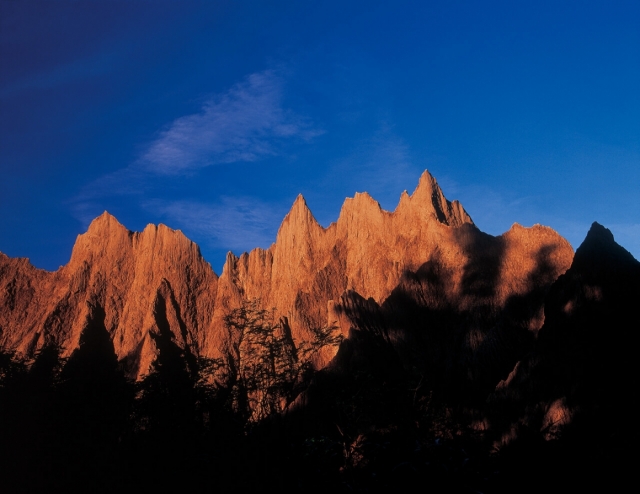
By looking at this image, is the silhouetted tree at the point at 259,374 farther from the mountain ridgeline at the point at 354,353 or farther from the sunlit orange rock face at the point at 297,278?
the sunlit orange rock face at the point at 297,278

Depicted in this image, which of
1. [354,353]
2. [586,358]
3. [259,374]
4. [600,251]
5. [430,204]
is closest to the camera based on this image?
[586,358]

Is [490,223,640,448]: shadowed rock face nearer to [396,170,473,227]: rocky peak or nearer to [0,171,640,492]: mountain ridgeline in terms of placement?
[0,171,640,492]: mountain ridgeline

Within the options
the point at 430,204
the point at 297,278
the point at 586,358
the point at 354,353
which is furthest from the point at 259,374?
the point at 297,278

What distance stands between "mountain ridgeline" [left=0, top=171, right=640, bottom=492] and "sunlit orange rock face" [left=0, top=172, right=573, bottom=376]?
213mm

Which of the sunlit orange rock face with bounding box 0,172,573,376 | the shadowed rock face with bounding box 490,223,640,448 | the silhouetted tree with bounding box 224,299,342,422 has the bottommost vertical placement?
the shadowed rock face with bounding box 490,223,640,448

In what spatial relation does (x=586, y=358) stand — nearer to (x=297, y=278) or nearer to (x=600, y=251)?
(x=600, y=251)

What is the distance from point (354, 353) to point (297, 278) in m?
38.0

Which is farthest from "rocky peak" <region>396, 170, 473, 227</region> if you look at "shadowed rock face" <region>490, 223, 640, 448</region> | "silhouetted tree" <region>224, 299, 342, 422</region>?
"shadowed rock face" <region>490, 223, 640, 448</region>

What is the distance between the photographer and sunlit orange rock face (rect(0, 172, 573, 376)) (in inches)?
1689

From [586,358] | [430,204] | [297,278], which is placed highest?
[430,204]

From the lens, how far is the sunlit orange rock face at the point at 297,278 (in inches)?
1689

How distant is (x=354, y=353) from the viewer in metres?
34.1

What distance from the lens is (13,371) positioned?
1024 inches

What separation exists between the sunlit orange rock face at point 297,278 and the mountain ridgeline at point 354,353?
0.21 meters
